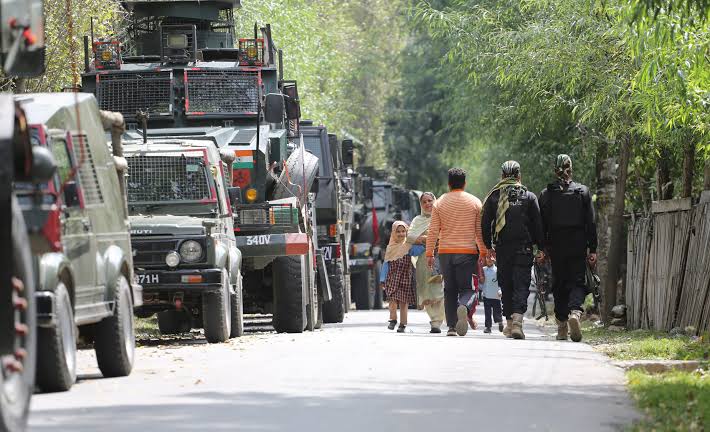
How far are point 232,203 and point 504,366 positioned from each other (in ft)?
20.2

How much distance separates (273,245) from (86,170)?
7134 mm

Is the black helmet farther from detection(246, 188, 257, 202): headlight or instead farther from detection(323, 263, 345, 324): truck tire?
detection(323, 263, 345, 324): truck tire

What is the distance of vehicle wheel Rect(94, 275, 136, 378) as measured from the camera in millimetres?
12516

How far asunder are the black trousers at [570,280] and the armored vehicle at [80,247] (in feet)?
19.8

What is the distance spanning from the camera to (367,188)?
3831cm

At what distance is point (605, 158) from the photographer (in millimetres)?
27688

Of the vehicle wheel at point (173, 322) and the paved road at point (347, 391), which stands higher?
the paved road at point (347, 391)

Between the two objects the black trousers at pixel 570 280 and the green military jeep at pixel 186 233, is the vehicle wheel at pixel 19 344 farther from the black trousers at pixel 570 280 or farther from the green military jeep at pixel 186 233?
the black trousers at pixel 570 280

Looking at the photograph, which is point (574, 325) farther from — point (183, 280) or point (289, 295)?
point (183, 280)

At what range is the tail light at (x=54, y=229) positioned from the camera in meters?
10.3

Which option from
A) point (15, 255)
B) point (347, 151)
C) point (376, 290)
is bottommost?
point (376, 290)

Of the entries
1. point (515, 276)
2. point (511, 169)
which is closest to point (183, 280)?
point (515, 276)

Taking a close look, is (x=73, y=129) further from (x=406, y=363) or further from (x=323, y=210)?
(x=323, y=210)

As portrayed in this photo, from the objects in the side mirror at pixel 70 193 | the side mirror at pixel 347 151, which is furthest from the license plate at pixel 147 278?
the side mirror at pixel 347 151
